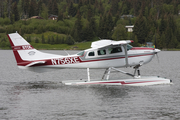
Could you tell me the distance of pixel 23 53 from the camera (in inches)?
708

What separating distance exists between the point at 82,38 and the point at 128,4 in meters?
66.9

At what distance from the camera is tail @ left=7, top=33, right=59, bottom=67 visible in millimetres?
17812

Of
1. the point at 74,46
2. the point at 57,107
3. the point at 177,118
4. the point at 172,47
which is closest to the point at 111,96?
the point at 57,107

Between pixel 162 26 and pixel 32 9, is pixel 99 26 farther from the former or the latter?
pixel 32 9

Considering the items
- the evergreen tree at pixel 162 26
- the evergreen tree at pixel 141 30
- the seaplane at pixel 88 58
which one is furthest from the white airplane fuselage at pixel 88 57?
the evergreen tree at pixel 162 26

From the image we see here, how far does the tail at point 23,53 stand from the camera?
58.4ft

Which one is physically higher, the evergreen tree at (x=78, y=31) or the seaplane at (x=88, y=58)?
the seaplane at (x=88, y=58)

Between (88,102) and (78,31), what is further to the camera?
(78,31)

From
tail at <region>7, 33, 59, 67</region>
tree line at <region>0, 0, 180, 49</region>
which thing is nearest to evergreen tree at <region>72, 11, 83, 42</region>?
tree line at <region>0, 0, 180, 49</region>

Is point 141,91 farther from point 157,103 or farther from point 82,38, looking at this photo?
point 82,38

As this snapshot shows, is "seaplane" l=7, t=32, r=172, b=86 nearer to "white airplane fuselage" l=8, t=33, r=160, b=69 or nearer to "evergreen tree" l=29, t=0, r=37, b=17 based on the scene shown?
"white airplane fuselage" l=8, t=33, r=160, b=69

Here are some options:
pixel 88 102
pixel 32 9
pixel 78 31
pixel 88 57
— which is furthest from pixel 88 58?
pixel 32 9

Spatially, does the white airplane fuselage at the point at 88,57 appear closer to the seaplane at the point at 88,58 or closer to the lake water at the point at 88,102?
the seaplane at the point at 88,58

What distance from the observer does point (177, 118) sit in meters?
12.0
